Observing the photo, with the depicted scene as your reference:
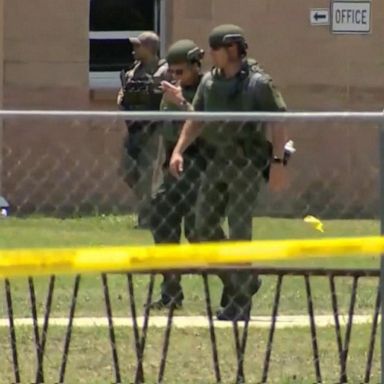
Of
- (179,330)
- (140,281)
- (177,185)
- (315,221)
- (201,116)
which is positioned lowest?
(140,281)

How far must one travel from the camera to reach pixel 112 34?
17.7m

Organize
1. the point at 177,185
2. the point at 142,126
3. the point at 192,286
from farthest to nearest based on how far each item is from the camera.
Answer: the point at 142,126
the point at 192,286
the point at 177,185

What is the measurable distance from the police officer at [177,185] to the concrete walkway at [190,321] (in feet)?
0.48

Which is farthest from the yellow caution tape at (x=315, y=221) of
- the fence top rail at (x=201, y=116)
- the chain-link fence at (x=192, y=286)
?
the fence top rail at (x=201, y=116)

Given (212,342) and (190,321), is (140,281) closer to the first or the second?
(190,321)

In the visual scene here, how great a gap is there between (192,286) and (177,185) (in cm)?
143

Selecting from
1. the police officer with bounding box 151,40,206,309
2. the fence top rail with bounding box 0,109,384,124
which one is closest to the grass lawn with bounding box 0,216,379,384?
the police officer with bounding box 151,40,206,309

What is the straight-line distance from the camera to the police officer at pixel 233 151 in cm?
895

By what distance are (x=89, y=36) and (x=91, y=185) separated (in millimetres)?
6512

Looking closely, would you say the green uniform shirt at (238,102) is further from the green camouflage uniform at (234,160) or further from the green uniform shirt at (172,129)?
the green uniform shirt at (172,129)

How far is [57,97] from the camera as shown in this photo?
1722 cm

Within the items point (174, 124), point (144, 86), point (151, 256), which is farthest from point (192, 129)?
point (144, 86)

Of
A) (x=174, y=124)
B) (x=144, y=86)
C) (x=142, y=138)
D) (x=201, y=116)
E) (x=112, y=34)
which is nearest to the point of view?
(x=201, y=116)

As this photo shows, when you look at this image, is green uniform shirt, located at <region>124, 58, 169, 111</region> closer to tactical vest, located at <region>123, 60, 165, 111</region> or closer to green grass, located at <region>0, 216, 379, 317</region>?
tactical vest, located at <region>123, 60, 165, 111</region>
